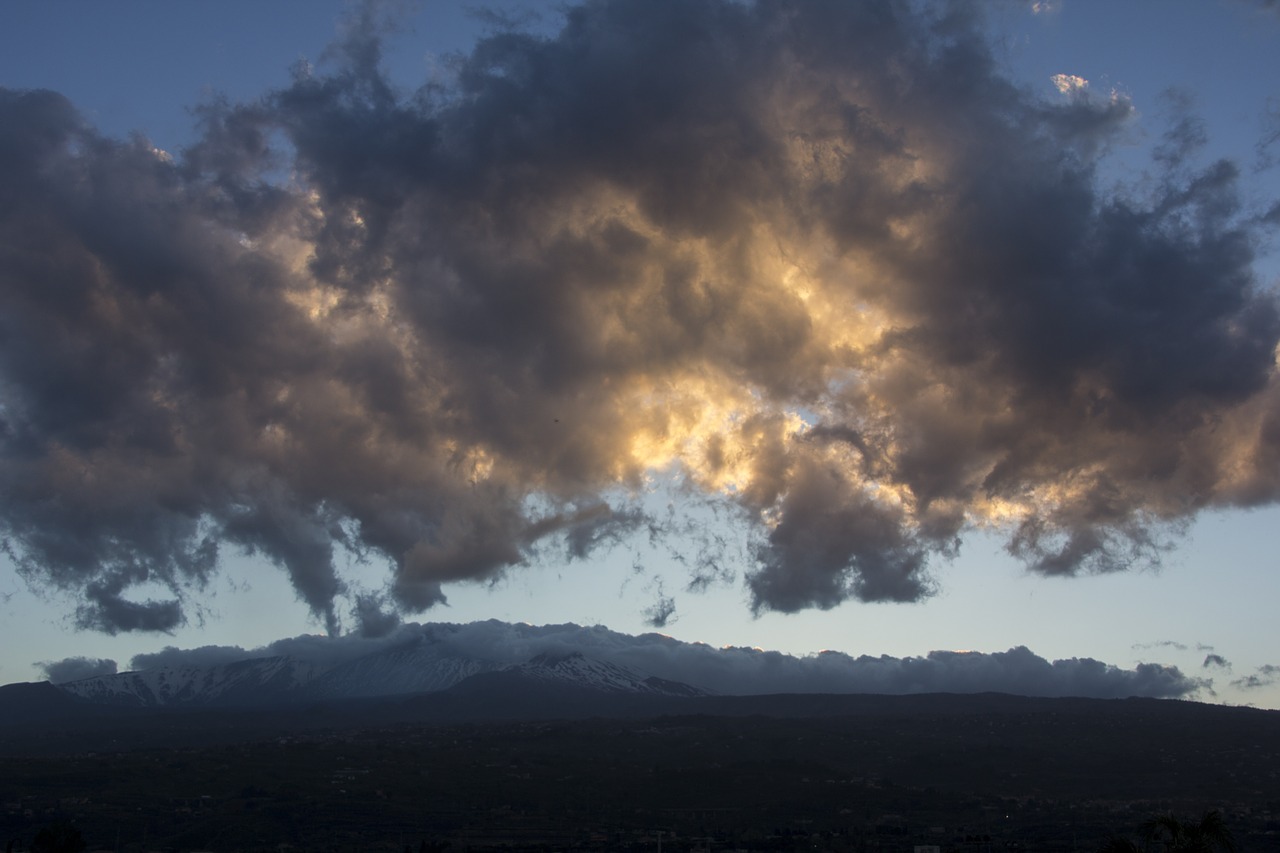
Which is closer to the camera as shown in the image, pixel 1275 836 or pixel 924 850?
pixel 924 850

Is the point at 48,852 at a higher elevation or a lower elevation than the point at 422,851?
higher

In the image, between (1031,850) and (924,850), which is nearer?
(924,850)

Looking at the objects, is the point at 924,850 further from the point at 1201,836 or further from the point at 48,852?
the point at 48,852

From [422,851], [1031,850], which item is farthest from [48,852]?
[1031,850]

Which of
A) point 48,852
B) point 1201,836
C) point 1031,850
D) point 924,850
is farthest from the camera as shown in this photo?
point 1031,850

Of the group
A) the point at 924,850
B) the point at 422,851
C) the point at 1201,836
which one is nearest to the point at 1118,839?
the point at 1201,836

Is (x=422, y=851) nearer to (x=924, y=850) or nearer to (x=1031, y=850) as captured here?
(x=924, y=850)

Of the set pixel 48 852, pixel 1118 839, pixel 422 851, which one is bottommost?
pixel 422 851

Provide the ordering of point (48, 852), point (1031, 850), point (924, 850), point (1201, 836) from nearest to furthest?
1. point (1201, 836)
2. point (48, 852)
3. point (924, 850)
4. point (1031, 850)

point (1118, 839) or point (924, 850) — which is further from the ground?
point (1118, 839)
